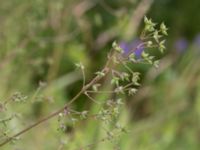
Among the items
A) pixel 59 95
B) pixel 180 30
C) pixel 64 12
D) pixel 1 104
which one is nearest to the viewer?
pixel 1 104

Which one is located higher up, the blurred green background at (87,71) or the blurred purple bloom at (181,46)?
the blurred purple bloom at (181,46)

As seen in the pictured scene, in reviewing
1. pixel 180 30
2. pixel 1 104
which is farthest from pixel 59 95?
pixel 1 104

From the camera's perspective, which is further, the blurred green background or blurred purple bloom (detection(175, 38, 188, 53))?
blurred purple bloom (detection(175, 38, 188, 53))

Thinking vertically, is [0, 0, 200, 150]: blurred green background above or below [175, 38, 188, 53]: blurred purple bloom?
below

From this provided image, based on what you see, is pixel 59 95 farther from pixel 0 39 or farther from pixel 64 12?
pixel 0 39

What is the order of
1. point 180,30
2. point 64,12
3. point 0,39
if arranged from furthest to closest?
1. point 180,30
2. point 64,12
3. point 0,39

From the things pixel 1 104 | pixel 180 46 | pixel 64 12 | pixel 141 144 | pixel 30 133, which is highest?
pixel 180 46

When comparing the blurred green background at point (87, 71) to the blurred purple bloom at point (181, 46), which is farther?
the blurred purple bloom at point (181, 46)

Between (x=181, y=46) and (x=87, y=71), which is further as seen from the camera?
(x=181, y=46)
